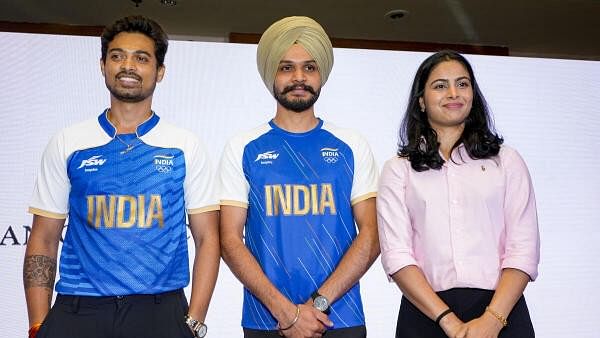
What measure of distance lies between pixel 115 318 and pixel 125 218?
353 millimetres

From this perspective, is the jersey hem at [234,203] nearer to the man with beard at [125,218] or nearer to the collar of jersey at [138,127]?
the man with beard at [125,218]

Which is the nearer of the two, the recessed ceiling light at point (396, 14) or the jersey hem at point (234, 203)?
the jersey hem at point (234, 203)

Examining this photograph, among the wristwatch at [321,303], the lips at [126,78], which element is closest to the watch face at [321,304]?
the wristwatch at [321,303]

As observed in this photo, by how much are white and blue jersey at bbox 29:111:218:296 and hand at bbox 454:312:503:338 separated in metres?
1.01

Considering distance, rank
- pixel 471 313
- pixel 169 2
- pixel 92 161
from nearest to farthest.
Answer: pixel 471 313 < pixel 92 161 < pixel 169 2

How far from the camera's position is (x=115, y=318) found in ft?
6.73

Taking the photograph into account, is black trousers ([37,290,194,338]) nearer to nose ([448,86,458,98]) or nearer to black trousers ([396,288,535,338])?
black trousers ([396,288,535,338])

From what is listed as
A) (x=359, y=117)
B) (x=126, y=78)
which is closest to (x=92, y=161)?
(x=126, y=78)

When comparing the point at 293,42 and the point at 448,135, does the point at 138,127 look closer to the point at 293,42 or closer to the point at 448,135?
the point at 293,42

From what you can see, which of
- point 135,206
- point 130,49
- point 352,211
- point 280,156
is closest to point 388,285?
point 352,211

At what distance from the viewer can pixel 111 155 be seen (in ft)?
7.30

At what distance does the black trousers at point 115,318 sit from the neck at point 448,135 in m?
1.20

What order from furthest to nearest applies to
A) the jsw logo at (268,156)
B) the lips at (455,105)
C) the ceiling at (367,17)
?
the ceiling at (367,17)
the jsw logo at (268,156)
the lips at (455,105)

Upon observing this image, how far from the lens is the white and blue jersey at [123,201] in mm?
2117
